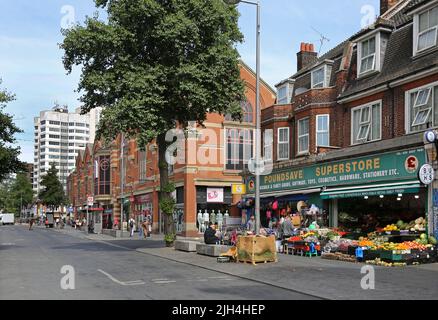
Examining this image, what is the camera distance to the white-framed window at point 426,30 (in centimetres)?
1925

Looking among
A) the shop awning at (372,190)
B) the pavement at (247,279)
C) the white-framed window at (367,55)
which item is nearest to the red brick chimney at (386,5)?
the white-framed window at (367,55)

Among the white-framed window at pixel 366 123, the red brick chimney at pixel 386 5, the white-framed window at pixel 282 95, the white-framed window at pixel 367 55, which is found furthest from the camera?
the white-framed window at pixel 282 95

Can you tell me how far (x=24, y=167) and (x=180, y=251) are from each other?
996 cm

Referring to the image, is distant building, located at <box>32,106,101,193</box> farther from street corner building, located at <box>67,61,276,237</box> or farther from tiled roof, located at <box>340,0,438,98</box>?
tiled roof, located at <box>340,0,438,98</box>

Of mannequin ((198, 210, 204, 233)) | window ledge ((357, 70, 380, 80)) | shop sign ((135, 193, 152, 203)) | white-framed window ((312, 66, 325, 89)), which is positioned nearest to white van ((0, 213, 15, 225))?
shop sign ((135, 193, 152, 203))

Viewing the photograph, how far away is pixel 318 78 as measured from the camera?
1057 inches

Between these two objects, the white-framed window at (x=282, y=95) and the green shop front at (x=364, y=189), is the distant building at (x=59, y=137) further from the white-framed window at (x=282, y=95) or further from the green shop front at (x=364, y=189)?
the green shop front at (x=364, y=189)

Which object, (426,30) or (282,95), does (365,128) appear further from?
(282,95)

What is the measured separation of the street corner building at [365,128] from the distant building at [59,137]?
158 metres

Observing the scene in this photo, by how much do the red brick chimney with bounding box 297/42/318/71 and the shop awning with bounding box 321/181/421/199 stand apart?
12689mm

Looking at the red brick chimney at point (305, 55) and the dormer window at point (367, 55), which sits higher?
the red brick chimney at point (305, 55)

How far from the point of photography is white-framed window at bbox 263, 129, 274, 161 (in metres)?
30.0

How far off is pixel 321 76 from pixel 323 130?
122 inches

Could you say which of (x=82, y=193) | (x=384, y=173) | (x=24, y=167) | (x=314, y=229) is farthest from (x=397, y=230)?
(x=82, y=193)
